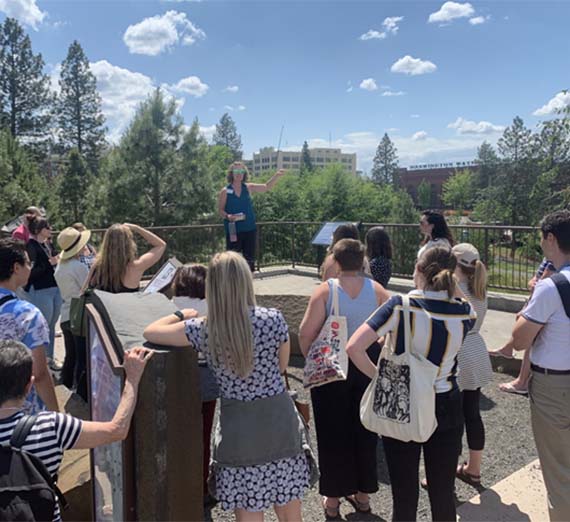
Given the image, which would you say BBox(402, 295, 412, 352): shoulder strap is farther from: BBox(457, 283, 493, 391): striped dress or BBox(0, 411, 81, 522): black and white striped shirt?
BBox(0, 411, 81, 522): black and white striped shirt

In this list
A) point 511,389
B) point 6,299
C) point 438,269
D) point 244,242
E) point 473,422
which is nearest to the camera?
point 438,269

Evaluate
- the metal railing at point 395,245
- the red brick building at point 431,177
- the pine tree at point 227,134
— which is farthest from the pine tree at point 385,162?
the metal railing at point 395,245

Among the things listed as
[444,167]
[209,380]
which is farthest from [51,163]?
[444,167]

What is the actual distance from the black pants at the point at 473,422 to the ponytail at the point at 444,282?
4.34ft

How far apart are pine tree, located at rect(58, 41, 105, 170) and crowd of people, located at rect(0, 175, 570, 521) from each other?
48.9 metres

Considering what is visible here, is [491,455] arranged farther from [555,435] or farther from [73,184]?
[73,184]

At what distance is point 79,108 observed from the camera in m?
49.6

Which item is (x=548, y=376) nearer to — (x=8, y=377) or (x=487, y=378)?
(x=487, y=378)

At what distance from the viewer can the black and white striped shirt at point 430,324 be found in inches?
104

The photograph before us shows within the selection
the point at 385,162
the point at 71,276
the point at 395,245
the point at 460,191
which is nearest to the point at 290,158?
the point at 385,162

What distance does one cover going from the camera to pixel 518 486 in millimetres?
3656

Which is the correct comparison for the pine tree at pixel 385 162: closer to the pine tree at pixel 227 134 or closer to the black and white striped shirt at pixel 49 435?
the pine tree at pixel 227 134

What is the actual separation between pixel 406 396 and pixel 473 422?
1373 mm

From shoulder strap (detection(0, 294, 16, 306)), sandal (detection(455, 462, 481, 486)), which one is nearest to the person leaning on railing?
shoulder strap (detection(0, 294, 16, 306))
